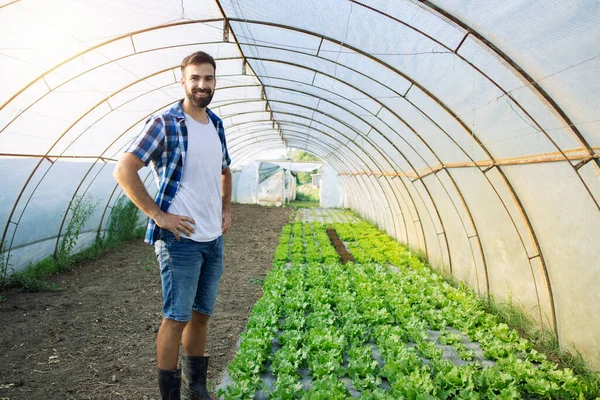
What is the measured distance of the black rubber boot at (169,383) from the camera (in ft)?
9.09

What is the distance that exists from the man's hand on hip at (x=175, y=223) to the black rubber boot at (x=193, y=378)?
3.33ft

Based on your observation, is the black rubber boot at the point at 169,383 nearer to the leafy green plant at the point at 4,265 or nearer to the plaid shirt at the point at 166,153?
the plaid shirt at the point at 166,153

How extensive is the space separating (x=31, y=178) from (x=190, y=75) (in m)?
6.22

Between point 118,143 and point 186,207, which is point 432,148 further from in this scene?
point 118,143

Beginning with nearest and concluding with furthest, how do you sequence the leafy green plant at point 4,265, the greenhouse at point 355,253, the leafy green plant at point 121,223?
the greenhouse at point 355,253
the leafy green plant at point 4,265
the leafy green plant at point 121,223

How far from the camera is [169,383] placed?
278 cm

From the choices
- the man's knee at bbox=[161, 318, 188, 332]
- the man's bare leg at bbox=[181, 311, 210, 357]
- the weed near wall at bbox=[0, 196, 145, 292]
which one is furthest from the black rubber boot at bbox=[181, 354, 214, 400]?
the weed near wall at bbox=[0, 196, 145, 292]

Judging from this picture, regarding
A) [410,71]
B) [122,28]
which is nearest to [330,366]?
[410,71]

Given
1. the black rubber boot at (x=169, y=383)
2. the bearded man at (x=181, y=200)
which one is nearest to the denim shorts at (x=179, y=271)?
the bearded man at (x=181, y=200)

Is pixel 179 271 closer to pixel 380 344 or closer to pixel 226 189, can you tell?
pixel 226 189

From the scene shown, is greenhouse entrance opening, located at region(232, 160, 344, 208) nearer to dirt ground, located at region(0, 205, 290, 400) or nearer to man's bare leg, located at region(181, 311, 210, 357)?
dirt ground, located at region(0, 205, 290, 400)

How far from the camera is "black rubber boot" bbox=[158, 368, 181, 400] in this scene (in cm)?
277

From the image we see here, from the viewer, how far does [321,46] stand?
6.57 m

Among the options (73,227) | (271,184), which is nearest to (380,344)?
(73,227)
